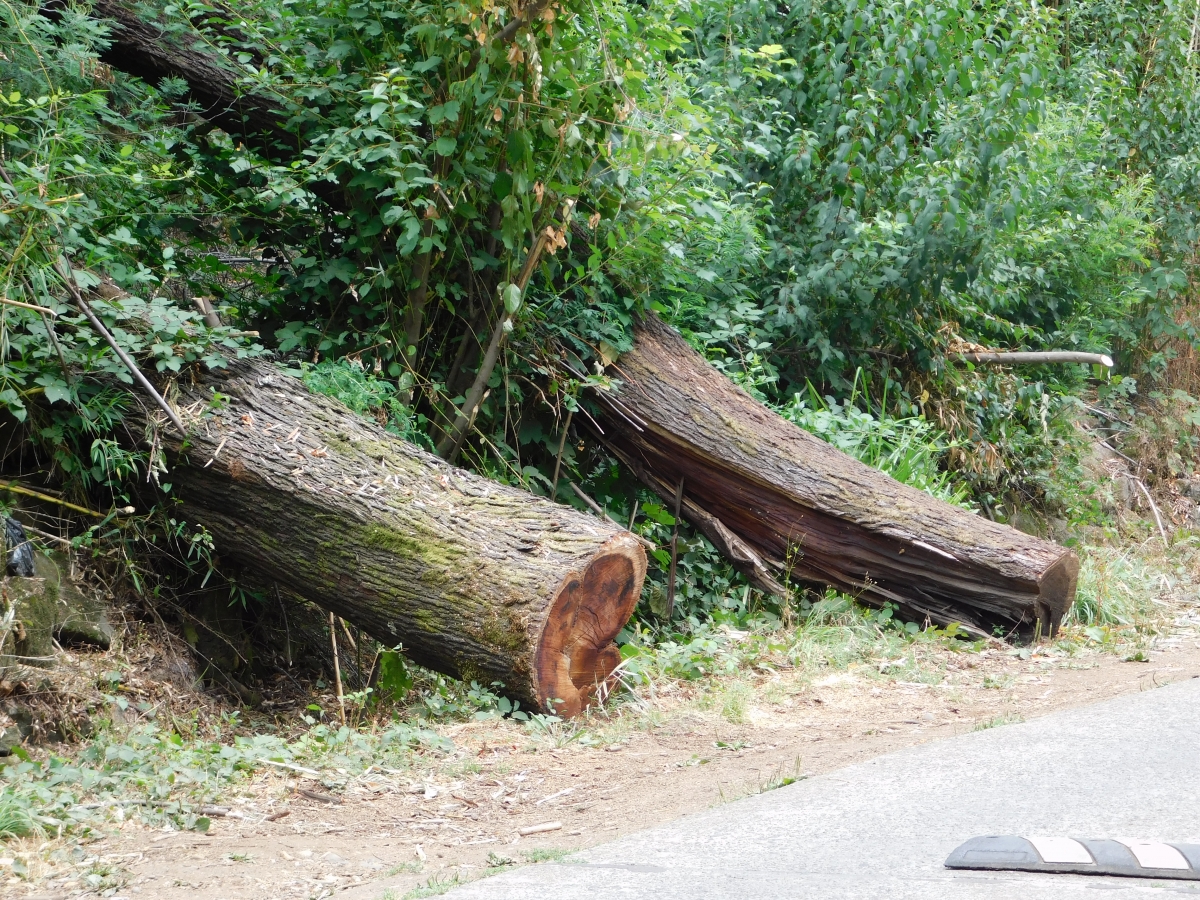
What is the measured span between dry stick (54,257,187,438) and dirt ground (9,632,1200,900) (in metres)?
1.69

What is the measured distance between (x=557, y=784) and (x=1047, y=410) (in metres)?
7.03

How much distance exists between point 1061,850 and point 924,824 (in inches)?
17.7

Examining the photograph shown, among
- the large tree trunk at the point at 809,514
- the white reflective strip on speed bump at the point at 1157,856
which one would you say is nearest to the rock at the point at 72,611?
the large tree trunk at the point at 809,514

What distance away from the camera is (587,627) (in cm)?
508

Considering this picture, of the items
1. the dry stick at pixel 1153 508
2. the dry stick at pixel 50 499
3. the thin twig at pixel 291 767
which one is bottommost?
the thin twig at pixel 291 767

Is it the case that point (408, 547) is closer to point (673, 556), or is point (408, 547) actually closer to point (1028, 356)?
point (673, 556)

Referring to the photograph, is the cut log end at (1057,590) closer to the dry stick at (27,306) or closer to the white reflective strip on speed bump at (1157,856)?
the white reflective strip on speed bump at (1157,856)

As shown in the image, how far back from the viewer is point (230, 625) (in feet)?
18.8

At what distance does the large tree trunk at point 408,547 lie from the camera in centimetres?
488

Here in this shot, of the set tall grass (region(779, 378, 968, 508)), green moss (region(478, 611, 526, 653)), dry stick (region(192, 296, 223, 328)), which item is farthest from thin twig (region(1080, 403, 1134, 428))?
dry stick (region(192, 296, 223, 328))

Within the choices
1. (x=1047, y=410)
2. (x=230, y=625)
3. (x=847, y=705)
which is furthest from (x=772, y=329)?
(x=230, y=625)

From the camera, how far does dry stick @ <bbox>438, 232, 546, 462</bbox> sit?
6129 mm

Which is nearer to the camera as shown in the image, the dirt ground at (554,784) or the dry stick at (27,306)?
the dirt ground at (554,784)

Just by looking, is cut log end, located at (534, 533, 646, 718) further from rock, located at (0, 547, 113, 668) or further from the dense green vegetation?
rock, located at (0, 547, 113, 668)
